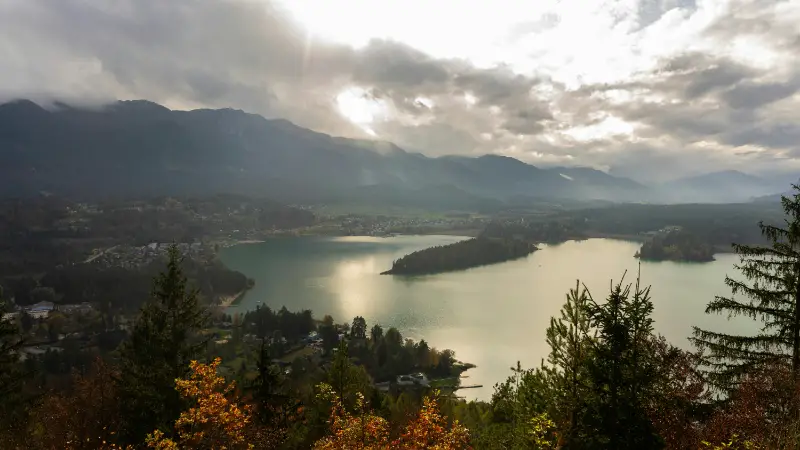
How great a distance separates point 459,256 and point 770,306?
107899mm

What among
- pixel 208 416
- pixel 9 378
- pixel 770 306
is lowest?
pixel 9 378

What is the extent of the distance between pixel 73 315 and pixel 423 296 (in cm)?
5367

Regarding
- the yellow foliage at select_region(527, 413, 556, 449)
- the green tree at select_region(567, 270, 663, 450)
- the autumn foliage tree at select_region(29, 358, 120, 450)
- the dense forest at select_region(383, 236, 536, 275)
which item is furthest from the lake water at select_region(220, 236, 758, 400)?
the green tree at select_region(567, 270, 663, 450)

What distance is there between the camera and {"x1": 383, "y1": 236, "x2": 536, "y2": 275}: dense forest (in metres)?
104

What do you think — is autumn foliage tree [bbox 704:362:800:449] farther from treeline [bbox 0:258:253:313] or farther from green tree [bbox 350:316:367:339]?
treeline [bbox 0:258:253:313]

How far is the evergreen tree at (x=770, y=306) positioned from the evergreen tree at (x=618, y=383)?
3.44m

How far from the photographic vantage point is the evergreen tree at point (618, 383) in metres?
6.71

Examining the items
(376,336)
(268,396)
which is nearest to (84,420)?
(268,396)

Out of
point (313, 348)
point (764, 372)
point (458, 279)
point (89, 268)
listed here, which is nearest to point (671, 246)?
point (458, 279)

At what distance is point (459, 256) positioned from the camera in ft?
383

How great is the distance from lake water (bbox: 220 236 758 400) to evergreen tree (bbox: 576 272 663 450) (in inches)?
1324

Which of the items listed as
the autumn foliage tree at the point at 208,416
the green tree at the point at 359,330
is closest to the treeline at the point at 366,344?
the green tree at the point at 359,330

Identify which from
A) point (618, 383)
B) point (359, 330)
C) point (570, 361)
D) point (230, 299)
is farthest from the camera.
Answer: point (230, 299)

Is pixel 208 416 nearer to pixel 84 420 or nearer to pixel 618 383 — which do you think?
pixel 618 383
